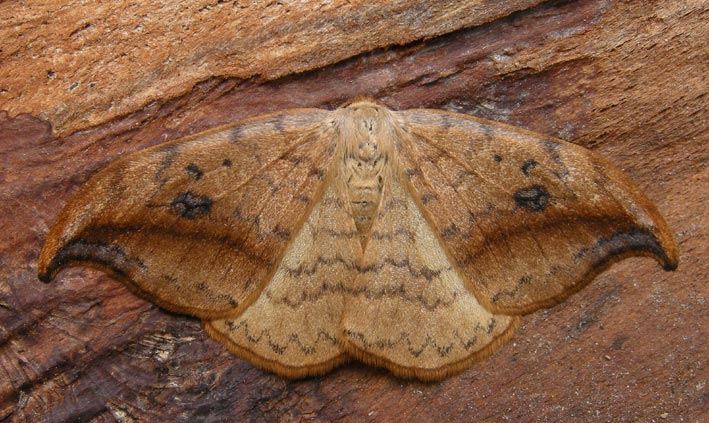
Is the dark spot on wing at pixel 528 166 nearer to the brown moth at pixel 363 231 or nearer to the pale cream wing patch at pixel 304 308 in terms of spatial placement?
the brown moth at pixel 363 231

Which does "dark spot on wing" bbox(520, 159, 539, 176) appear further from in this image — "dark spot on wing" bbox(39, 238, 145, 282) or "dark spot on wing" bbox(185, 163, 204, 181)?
"dark spot on wing" bbox(39, 238, 145, 282)

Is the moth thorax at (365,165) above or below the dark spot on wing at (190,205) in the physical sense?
below

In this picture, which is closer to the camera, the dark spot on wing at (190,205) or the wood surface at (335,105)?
the dark spot on wing at (190,205)

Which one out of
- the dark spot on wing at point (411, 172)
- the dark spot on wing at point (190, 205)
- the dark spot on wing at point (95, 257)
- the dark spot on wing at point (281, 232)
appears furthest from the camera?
the dark spot on wing at point (411, 172)

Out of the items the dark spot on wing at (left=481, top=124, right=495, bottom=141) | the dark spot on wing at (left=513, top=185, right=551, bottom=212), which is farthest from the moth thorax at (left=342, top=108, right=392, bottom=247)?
the dark spot on wing at (left=513, top=185, right=551, bottom=212)

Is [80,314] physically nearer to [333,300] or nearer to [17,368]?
[17,368]

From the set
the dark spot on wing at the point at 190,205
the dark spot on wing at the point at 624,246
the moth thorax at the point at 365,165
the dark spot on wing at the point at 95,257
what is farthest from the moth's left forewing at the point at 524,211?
the dark spot on wing at the point at 95,257

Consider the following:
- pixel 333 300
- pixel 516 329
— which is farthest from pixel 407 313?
pixel 516 329
